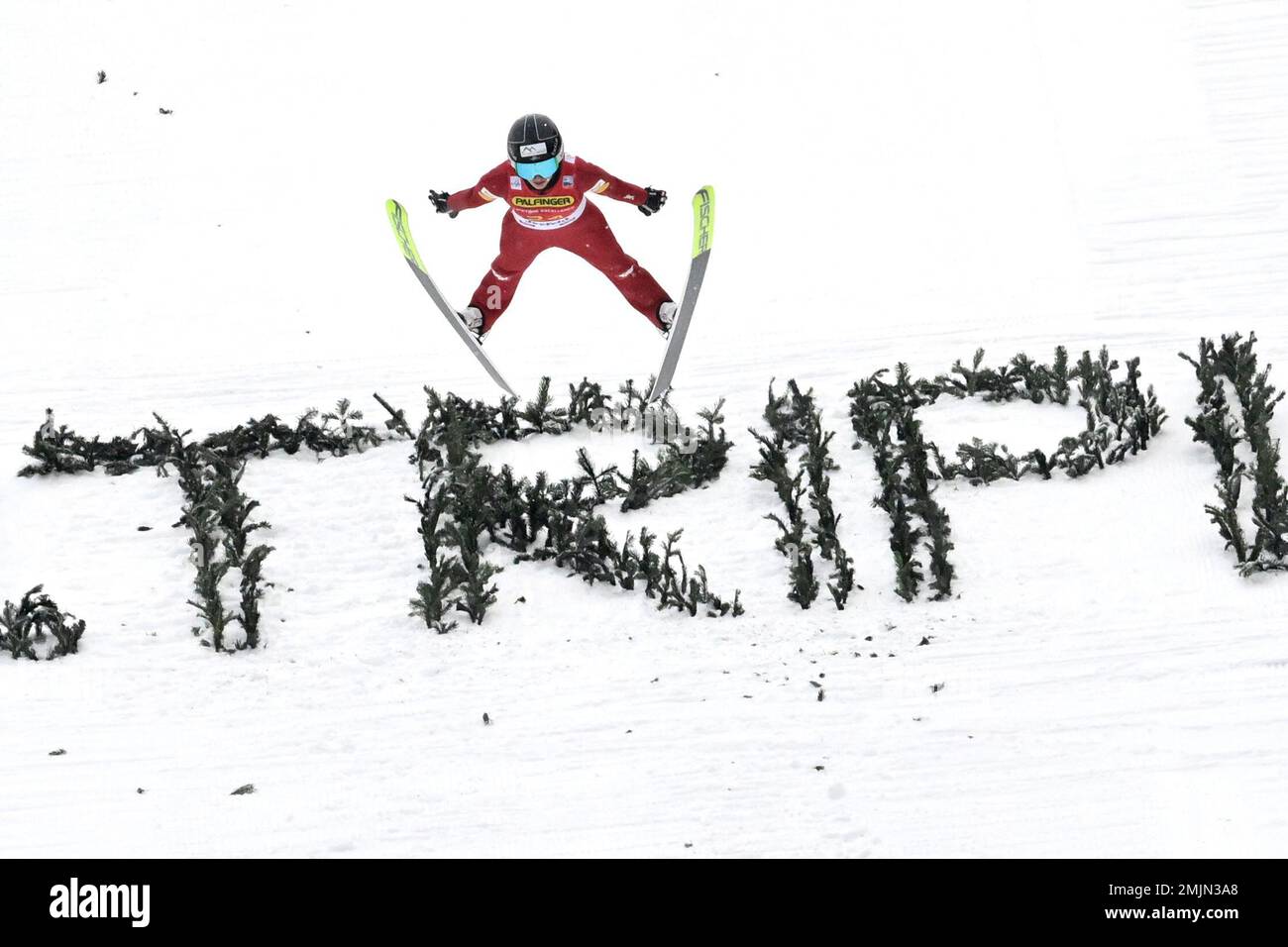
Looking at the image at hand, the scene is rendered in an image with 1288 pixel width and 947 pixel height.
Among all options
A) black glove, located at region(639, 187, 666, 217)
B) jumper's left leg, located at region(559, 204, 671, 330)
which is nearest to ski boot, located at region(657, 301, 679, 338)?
jumper's left leg, located at region(559, 204, 671, 330)

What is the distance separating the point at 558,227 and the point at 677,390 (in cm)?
127

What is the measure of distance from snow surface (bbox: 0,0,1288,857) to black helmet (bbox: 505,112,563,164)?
1.66 meters

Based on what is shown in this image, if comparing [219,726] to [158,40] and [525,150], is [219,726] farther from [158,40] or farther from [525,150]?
[158,40]

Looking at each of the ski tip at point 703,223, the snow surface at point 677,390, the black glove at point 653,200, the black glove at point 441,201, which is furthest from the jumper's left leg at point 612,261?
the black glove at point 441,201

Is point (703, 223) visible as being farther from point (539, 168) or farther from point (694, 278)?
point (539, 168)

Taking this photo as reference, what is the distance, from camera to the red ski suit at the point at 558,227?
9.40 m

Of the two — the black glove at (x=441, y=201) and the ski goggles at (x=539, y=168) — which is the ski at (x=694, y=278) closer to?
the ski goggles at (x=539, y=168)

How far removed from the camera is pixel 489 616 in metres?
7.98

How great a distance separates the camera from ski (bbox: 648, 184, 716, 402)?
952 centimetres

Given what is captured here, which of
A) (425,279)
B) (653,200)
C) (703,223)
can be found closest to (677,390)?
(703,223)

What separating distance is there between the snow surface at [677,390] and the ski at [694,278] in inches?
15.3

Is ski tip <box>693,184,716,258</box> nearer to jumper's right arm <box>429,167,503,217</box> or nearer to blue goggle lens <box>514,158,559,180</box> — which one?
blue goggle lens <box>514,158,559,180</box>

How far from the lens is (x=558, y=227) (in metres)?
9.59

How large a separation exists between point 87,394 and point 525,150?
3443 millimetres
